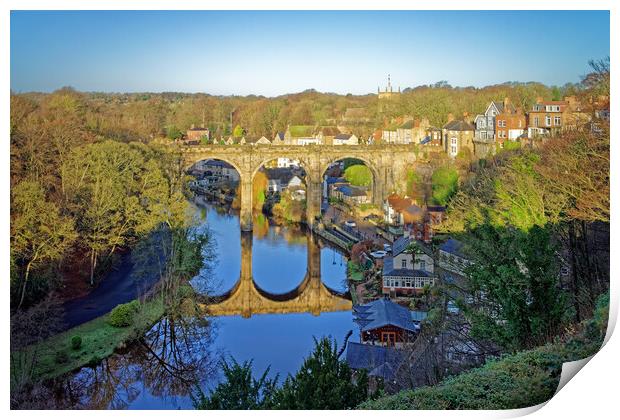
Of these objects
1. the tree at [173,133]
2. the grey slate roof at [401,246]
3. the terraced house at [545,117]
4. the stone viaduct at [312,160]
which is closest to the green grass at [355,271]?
the grey slate roof at [401,246]

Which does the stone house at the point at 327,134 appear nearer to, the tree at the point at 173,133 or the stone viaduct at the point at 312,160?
the tree at the point at 173,133

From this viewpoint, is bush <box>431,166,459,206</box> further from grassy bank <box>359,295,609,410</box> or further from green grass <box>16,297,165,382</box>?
grassy bank <box>359,295,609,410</box>

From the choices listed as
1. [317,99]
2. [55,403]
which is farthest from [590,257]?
[317,99]

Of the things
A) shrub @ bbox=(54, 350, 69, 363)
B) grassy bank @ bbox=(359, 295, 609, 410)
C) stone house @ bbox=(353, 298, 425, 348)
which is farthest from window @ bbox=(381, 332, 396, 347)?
shrub @ bbox=(54, 350, 69, 363)

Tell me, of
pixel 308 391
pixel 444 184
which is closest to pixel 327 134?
pixel 444 184

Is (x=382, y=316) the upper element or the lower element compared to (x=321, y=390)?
lower

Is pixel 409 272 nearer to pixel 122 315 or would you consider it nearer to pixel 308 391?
pixel 122 315
